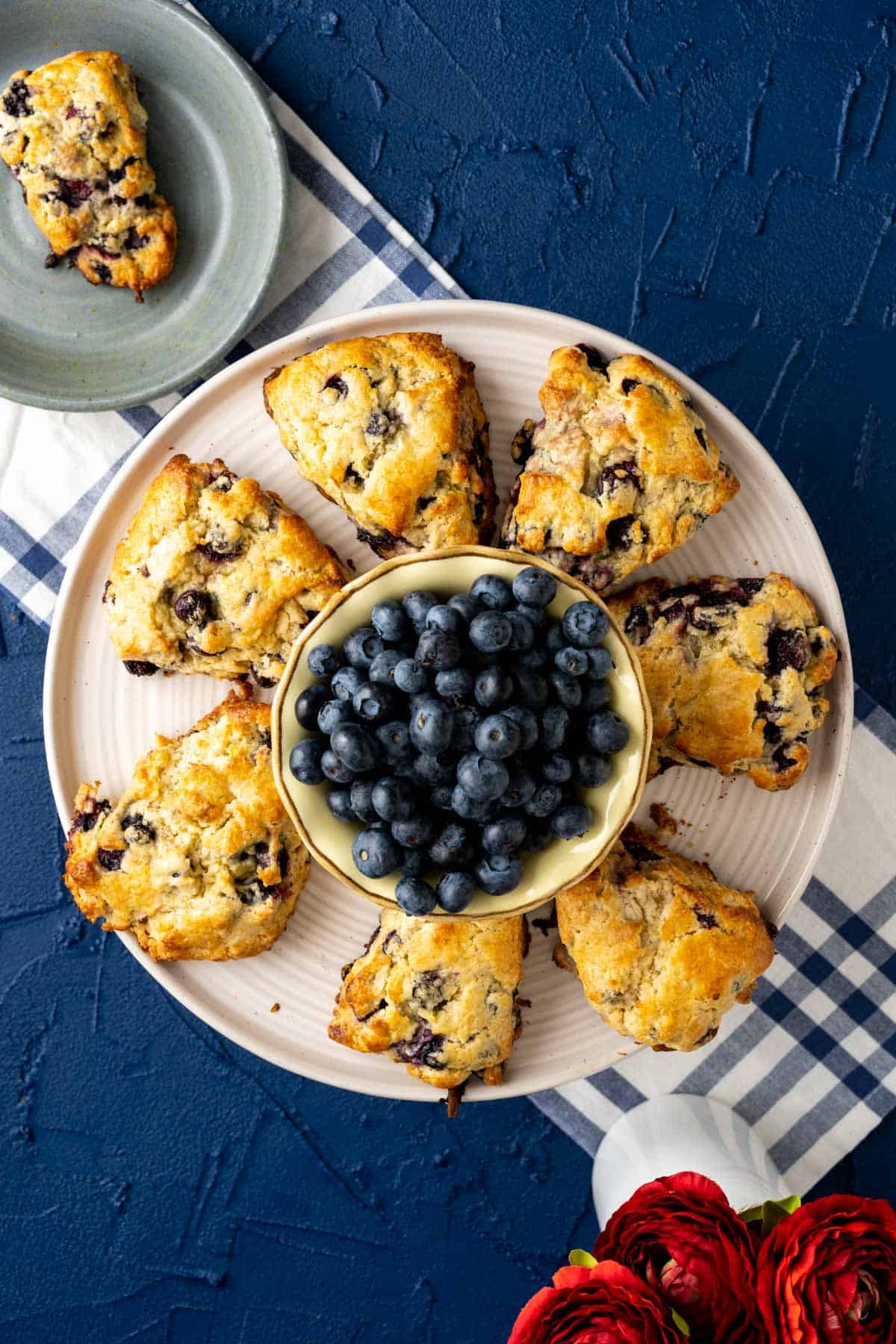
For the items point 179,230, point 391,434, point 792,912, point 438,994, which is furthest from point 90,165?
point 792,912

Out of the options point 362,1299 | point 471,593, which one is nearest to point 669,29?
point 471,593

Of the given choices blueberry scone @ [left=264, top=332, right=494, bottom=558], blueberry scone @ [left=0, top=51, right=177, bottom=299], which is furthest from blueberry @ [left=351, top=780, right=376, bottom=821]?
blueberry scone @ [left=0, top=51, right=177, bottom=299]

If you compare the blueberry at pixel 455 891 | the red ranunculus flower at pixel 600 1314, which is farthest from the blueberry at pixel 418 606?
the red ranunculus flower at pixel 600 1314

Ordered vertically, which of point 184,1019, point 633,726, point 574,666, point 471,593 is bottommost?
point 184,1019

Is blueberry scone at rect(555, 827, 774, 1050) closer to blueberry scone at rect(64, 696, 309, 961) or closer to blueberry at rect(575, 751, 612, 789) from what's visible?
blueberry at rect(575, 751, 612, 789)

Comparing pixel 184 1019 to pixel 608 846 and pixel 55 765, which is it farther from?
pixel 608 846

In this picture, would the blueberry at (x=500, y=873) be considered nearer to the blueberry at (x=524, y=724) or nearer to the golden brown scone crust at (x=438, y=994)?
the blueberry at (x=524, y=724)
